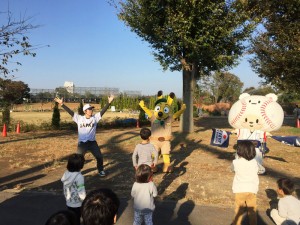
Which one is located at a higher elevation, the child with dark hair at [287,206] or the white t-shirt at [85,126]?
the white t-shirt at [85,126]

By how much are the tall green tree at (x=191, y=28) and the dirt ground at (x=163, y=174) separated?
387cm

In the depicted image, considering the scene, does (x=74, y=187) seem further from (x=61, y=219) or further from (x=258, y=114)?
(x=258, y=114)

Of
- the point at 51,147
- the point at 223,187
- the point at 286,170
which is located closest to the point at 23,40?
the point at 51,147

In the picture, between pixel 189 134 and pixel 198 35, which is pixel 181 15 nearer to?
pixel 198 35

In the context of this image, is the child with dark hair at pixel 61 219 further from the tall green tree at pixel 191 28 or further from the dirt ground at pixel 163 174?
the tall green tree at pixel 191 28

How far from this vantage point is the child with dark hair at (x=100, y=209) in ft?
7.39

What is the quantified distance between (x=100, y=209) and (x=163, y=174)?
5973 millimetres

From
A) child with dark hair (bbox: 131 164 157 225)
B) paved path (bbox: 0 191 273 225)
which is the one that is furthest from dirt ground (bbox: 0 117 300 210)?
child with dark hair (bbox: 131 164 157 225)

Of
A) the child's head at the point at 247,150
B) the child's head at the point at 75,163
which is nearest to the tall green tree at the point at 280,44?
the child's head at the point at 247,150

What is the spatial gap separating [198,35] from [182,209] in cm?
960

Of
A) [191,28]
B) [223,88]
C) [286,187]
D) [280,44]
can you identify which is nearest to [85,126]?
[286,187]

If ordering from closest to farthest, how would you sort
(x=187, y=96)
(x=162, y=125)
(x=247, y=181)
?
(x=247, y=181) → (x=162, y=125) → (x=187, y=96)

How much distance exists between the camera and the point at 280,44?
17078mm

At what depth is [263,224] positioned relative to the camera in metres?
5.05
